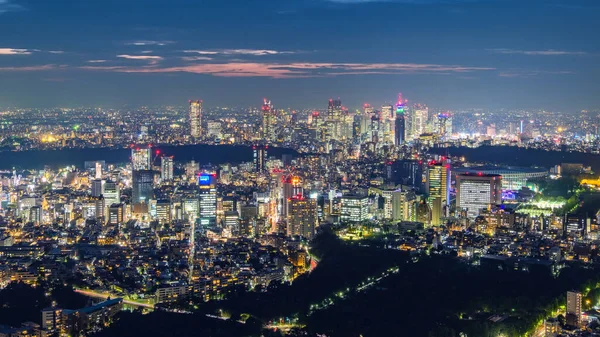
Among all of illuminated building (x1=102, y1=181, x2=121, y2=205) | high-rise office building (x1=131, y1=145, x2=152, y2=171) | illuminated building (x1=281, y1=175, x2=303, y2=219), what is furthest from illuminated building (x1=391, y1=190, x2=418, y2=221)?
high-rise office building (x1=131, y1=145, x2=152, y2=171)

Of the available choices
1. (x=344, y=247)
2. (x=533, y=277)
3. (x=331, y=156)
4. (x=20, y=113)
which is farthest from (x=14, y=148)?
(x=533, y=277)

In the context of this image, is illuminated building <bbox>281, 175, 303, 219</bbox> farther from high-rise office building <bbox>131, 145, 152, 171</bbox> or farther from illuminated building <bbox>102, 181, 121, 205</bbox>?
high-rise office building <bbox>131, 145, 152, 171</bbox>

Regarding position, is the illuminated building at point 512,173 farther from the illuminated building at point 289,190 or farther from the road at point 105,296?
the road at point 105,296

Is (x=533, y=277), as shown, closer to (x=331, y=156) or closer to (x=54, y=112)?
(x=331, y=156)

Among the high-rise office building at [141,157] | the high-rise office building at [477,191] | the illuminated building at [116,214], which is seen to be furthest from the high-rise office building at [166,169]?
the high-rise office building at [477,191]

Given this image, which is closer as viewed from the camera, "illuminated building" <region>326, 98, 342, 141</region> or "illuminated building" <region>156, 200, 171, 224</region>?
"illuminated building" <region>156, 200, 171, 224</region>
